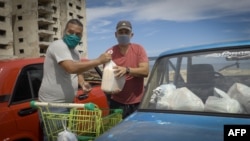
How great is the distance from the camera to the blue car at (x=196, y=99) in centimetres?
211

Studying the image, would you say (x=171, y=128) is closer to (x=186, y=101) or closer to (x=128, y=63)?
(x=186, y=101)

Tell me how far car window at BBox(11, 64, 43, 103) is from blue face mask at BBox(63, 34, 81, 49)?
0.98 metres

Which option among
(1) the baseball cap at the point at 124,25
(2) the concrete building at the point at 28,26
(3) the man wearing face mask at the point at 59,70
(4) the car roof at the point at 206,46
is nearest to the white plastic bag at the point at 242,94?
(4) the car roof at the point at 206,46

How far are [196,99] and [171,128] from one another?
0.51 metres

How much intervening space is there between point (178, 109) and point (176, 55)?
629mm

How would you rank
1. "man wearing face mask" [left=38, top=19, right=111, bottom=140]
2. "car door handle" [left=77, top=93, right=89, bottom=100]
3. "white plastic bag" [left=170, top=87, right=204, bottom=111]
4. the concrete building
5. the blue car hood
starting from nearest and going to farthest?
1. the blue car hood
2. "white plastic bag" [left=170, top=87, right=204, bottom=111]
3. "man wearing face mask" [left=38, top=19, right=111, bottom=140]
4. "car door handle" [left=77, top=93, right=89, bottom=100]
5. the concrete building

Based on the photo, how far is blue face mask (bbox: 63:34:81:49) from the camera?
371 cm

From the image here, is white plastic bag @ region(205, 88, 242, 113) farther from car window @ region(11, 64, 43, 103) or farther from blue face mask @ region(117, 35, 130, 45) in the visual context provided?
car window @ region(11, 64, 43, 103)

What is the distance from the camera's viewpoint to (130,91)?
Answer: 422cm

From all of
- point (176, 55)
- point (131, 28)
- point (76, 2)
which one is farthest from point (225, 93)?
point (76, 2)

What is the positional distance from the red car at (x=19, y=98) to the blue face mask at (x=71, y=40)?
3.17ft

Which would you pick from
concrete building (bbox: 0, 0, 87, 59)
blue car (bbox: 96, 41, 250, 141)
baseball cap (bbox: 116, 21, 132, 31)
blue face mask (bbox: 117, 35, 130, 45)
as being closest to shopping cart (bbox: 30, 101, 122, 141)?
blue car (bbox: 96, 41, 250, 141)

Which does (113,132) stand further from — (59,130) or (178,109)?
(59,130)

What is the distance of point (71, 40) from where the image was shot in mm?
3717
